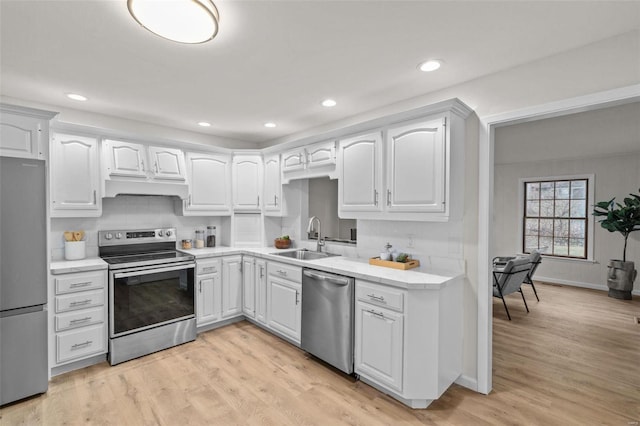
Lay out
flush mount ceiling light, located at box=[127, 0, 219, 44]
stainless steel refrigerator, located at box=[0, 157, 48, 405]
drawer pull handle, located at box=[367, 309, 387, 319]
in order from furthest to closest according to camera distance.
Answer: drawer pull handle, located at box=[367, 309, 387, 319] → stainless steel refrigerator, located at box=[0, 157, 48, 405] → flush mount ceiling light, located at box=[127, 0, 219, 44]

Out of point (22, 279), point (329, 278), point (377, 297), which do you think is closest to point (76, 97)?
point (22, 279)

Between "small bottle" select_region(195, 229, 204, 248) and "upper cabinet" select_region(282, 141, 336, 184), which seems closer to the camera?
"upper cabinet" select_region(282, 141, 336, 184)

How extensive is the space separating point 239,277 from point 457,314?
8.21 ft

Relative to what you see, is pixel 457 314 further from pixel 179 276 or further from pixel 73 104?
pixel 73 104

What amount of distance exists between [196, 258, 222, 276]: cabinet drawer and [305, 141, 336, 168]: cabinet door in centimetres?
157

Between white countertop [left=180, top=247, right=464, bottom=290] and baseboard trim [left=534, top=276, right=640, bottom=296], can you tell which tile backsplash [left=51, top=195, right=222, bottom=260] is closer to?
white countertop [left=180, top=247, right=464, bottom=290]

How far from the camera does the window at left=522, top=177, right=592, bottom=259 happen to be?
6.11 meters

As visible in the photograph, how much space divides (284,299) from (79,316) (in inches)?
72.7

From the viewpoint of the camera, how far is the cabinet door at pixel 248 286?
3740 millimetres

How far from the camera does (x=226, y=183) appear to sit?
4.14 m

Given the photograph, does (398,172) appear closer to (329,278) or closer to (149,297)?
(329,278)

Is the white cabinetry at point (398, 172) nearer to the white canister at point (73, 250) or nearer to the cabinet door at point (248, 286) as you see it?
the cabinet door at point (248, 286)

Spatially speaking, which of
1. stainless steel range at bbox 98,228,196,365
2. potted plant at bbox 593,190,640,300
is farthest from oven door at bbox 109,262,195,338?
potted plant at bbox 593,190,640,300

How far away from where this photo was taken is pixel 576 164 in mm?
6090
